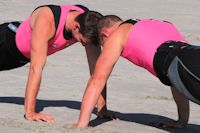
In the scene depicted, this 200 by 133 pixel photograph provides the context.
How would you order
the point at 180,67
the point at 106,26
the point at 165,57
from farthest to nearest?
the point at 106,26
the point at 165,57
the point at 180,67

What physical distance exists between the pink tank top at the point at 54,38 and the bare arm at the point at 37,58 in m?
0.10

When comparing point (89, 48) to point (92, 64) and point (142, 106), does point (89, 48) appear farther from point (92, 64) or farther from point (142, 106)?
point (142, 106)

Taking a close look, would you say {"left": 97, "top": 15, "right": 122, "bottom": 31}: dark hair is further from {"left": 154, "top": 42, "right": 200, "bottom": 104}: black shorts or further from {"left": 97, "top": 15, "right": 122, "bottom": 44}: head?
{"left": 154, "top": 42, "right": 200, "bottom": 104}: black shorts

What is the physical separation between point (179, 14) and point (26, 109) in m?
11.0

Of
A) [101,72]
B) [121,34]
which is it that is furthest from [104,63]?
[121,34]

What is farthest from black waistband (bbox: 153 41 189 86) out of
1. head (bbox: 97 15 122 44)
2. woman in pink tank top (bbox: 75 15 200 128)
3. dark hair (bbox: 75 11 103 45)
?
dark hair (bbox: 75 11 103 45)

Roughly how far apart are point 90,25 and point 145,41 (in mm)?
486

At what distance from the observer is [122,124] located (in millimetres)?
5898

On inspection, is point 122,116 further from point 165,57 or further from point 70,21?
point 165,57

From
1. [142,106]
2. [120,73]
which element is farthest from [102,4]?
[142,106]

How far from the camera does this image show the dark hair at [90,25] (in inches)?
219

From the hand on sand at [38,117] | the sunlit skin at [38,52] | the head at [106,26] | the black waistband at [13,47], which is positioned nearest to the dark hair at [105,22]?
the head at [106,26]

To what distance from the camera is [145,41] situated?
210 inches

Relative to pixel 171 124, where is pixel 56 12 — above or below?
above
